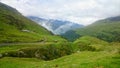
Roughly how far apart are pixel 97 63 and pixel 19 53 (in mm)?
88675

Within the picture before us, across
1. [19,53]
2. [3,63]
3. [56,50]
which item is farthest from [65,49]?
[3,63]

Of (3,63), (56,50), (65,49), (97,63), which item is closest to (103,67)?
(97,63)

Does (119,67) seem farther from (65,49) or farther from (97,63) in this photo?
(65,49)

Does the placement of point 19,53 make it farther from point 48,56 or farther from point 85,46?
point 85,46

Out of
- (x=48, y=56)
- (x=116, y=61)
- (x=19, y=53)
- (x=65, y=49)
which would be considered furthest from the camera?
(x=65, y=49)

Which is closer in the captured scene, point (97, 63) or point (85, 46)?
point (97, 63)

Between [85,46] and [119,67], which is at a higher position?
[119,67]

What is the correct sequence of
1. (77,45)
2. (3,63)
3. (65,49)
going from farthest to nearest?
(77,45), (65,49), (3,63)

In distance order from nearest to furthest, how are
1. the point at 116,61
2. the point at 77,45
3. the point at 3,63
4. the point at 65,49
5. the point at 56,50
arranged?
the point at 116,61, the point at 3,63, the point at 56,50, the point at 65,49, the point at 77,45

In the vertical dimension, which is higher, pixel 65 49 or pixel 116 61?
pixel 116 61

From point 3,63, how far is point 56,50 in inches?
3257

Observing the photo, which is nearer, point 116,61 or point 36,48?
point 116,61

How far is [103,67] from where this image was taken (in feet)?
126

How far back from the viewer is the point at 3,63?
220ft
